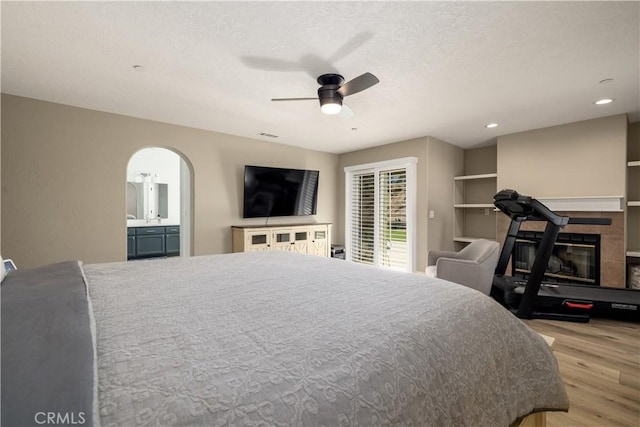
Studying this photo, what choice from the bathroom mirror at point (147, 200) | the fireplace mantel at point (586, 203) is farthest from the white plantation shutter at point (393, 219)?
the bathroom mirror at point (147, 200)

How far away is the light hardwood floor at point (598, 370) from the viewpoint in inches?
63.4

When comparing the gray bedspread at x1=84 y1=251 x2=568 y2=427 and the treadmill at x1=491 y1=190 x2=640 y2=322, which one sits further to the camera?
the treadmill at x1=491 y1=190 x2=640 y2=322

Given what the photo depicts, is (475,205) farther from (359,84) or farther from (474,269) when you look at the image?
(359,84)

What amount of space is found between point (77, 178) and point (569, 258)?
6.38 meters

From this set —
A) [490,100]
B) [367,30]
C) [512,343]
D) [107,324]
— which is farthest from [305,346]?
[490,100]

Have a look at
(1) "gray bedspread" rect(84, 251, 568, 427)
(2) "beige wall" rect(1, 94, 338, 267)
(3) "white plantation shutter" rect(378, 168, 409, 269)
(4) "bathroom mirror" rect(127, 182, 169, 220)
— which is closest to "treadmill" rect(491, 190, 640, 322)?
(3) "white plantation shutter" rect(378, 168, 409, 269)

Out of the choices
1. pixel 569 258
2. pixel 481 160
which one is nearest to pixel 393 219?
pixel 481 160

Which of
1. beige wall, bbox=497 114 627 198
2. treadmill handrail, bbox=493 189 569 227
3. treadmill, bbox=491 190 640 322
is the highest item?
beige wall, bbox=497 114 627 198

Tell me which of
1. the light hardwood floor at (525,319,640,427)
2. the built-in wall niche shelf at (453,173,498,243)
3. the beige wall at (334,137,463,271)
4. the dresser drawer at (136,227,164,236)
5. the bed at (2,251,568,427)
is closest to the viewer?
the bed at (2,251,568,427)

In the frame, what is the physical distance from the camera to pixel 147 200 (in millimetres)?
6930

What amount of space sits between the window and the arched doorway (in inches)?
153

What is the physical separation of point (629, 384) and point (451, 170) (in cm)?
367

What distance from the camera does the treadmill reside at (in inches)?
115

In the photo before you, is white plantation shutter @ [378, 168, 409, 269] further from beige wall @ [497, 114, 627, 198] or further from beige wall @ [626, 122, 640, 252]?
beige wall @ [626, 122, 640, 252]
